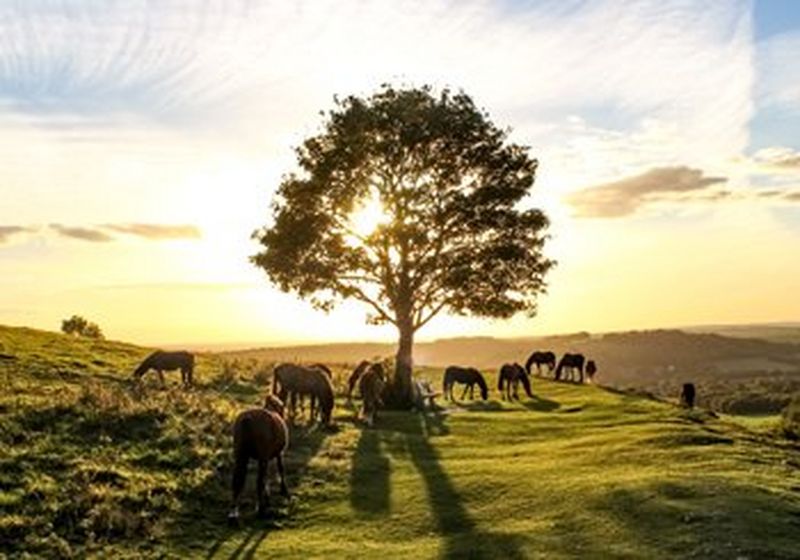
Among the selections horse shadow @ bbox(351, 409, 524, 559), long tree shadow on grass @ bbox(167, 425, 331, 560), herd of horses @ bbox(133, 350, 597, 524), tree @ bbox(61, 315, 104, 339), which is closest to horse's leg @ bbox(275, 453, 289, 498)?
herd of horses @ bbox(133, 350, 597, 524)

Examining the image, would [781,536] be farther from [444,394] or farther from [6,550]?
[444,394]

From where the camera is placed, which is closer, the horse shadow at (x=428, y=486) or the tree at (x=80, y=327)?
the horse shadow at (x=428, y=486)

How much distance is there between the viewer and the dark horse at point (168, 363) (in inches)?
1887

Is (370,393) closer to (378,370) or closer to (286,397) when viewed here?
(286,397)

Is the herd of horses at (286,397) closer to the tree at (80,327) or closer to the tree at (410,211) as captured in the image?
the tree at (410,211)

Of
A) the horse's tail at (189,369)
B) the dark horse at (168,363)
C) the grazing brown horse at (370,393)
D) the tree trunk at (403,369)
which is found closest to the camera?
the grazing brown horse at (370,393)

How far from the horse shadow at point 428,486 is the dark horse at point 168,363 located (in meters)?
12.2

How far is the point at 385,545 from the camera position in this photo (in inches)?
835

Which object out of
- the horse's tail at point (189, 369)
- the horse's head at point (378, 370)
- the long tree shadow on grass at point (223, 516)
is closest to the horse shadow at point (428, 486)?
the long tree shadow on grass at point (223, 516)

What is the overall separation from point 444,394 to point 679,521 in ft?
117

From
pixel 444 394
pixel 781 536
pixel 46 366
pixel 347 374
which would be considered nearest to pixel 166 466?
pixel 781 536

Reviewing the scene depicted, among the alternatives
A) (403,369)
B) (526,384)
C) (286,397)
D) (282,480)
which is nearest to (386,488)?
(282,480)

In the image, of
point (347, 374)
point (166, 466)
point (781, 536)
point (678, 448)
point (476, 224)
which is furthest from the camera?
point (347, 374)

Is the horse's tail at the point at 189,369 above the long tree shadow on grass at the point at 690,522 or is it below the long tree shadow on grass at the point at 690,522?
above
